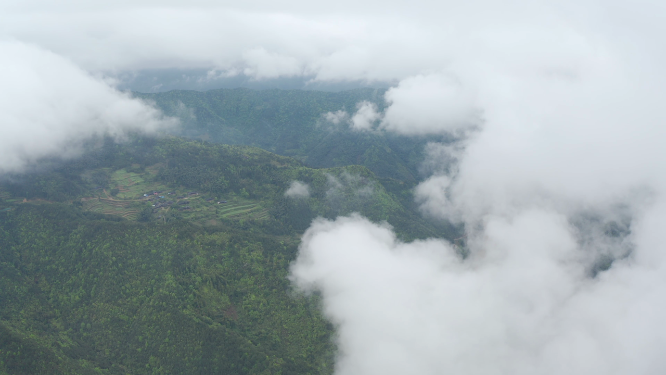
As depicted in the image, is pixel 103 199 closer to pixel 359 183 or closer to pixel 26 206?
pixel 26 206

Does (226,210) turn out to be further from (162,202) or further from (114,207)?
(114,207)

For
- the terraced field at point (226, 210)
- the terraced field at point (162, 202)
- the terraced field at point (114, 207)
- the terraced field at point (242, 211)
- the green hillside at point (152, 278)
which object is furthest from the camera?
the terraced field at point (242, 211)

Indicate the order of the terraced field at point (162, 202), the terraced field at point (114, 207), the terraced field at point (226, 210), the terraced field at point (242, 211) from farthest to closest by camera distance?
the terraced field at point (242, 211) < the terraced field at point (226, 210) < the terraced field at point (162, 202) < the terraced field at point (114, 207)

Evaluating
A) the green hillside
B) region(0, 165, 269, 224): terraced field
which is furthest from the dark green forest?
region(0, 165, 269, 224): terraced field

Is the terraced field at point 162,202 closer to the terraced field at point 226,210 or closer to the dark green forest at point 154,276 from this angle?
the terraced field at point 226,210

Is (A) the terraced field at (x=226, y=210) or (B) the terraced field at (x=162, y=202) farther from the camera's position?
(A) the terraced field at (x=226, y=210)

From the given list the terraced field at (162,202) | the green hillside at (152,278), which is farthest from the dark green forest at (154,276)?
the terraced field at (162,202)

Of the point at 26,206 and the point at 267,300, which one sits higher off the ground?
Answer: the point at 267,300

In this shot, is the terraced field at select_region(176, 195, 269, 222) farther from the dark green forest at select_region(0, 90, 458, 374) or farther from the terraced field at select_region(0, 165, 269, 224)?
the dark green forest at select_region(0, 90, 458, 374)

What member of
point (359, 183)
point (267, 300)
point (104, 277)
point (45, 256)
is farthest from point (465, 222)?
point (45, 256)
